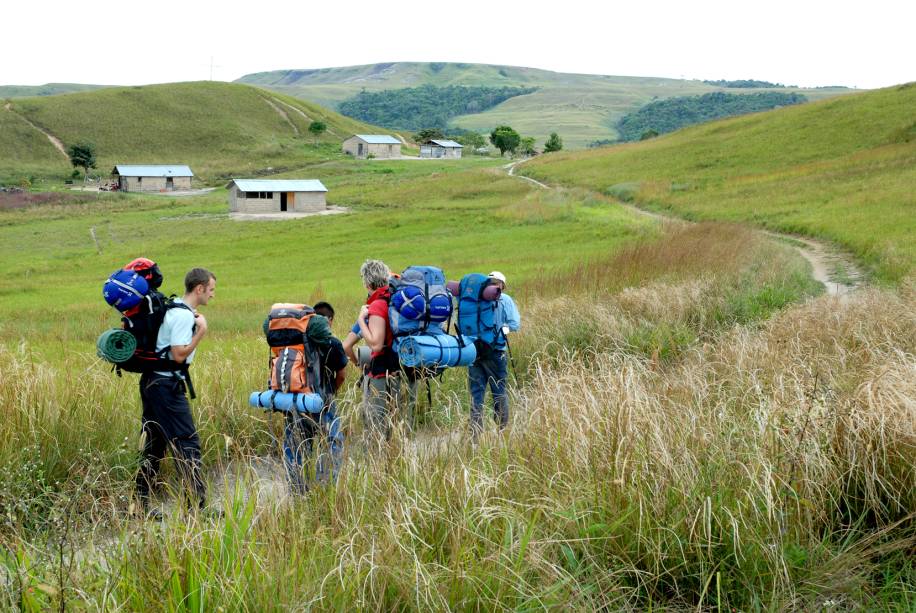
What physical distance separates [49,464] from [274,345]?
6.39 feet

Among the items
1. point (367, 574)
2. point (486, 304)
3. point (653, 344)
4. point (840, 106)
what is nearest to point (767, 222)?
point (653, 344)

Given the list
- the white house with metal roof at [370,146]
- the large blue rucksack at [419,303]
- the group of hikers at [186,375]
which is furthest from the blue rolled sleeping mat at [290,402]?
the white house with metal roof at [370,146]

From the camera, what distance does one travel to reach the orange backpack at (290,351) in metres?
5.66

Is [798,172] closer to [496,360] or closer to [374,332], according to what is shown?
[496,360]

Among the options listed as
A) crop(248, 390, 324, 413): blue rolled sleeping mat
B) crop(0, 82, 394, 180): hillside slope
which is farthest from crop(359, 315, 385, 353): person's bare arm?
crop(0, 82, 394, 180): hillside slope

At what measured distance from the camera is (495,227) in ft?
132

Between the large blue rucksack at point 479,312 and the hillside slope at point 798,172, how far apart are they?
1072cm

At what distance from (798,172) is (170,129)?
99.8 metres

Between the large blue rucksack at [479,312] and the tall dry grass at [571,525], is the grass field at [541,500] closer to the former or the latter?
the tall dry grass at [571,525]

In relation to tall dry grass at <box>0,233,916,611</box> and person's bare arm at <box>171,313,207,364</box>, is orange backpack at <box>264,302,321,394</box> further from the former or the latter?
tall dry grass at <box>0,233,916,611</box>

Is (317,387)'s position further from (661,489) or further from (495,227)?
(495,227)

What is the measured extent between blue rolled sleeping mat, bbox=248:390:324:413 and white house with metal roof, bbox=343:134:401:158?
371 feet

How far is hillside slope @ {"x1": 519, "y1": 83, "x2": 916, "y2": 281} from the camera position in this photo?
25.0m

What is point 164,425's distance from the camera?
5.84 m
